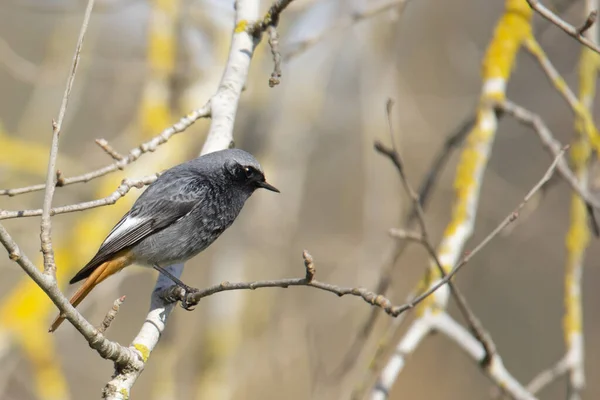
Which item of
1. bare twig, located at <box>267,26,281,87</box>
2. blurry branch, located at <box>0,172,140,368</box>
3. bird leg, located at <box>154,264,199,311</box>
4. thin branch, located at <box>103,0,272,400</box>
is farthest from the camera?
thin branch, located at <box>103,0,272,400</box>

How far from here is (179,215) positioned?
3873 millimetres

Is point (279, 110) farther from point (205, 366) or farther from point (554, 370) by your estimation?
point (554, 370)

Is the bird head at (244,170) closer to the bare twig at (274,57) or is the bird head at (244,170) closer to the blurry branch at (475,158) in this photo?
the bare twig at (274,57)

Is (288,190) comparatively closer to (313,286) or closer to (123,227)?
(123,227)

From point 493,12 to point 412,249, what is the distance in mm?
3841

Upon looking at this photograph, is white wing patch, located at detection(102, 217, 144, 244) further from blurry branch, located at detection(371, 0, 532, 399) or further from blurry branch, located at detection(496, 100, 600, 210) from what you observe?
blurry branch, located at detection(496, 100, 600, 210)

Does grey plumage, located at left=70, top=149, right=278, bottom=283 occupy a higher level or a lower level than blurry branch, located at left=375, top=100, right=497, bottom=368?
higher

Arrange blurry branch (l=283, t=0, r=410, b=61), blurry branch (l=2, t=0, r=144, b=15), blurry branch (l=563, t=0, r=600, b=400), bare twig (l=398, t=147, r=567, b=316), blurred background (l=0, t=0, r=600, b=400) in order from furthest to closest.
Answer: blurry branch (l=2, t=0, r=144, b=15) → blurred background (l=0, t=0, r=600, b=400) → blurry branch (l=283, t=0, r=410, b=61) → blurry branch (l=563, t=0, r=600, b=400) → bare twig (l=398, t=147, r=567, b=316)

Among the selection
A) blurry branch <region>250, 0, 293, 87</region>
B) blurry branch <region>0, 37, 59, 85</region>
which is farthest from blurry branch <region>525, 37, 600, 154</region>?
blurry branch <region>0, 37, 59, 85</region>

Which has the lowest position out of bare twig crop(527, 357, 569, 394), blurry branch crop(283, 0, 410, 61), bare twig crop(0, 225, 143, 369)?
bare twig crop(527, 357, 569, 394)

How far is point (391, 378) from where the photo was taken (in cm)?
319

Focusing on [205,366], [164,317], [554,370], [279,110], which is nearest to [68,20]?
[279,110]

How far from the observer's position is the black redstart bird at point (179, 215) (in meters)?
3.72

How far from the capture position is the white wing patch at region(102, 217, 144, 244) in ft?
12.1
